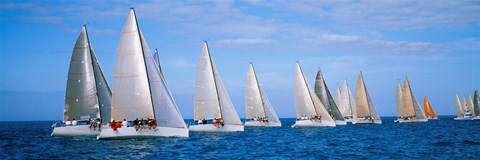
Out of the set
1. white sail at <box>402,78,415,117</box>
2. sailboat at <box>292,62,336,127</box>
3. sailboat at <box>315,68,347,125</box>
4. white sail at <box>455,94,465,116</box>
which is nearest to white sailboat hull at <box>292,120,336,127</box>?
sailboat at <box>292,62,336,127</box>

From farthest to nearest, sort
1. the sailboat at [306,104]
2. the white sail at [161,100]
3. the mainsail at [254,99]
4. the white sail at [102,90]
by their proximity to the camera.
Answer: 1. the sailboat at [306,104]
2. the mainsail at [254,99]
3. the white sail at [102,90]
4. the white sail at [161,100]

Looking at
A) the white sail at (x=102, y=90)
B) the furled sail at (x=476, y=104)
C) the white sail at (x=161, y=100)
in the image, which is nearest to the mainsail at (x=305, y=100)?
the white sail at (x=102, y=90)

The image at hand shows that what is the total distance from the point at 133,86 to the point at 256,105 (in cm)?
3644

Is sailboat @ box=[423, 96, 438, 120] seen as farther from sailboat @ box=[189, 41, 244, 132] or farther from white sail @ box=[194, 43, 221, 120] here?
white sail @ box=[194, 43, 221, 120]

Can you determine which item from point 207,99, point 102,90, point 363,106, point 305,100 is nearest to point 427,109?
point 363,106

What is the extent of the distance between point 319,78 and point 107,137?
5170 centimetres

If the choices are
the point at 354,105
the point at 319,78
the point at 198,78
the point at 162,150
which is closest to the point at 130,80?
the point at 162,150

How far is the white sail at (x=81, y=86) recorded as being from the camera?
5244 cm

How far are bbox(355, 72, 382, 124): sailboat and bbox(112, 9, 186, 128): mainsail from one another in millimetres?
59869

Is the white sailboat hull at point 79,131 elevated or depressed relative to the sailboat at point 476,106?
depressed

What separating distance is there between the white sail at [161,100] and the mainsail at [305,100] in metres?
36.2

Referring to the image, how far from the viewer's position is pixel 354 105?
352ft

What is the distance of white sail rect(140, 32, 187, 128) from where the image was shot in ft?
143

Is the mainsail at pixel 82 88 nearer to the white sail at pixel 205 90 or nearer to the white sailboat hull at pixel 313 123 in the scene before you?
the white sail at pixel 205 90
